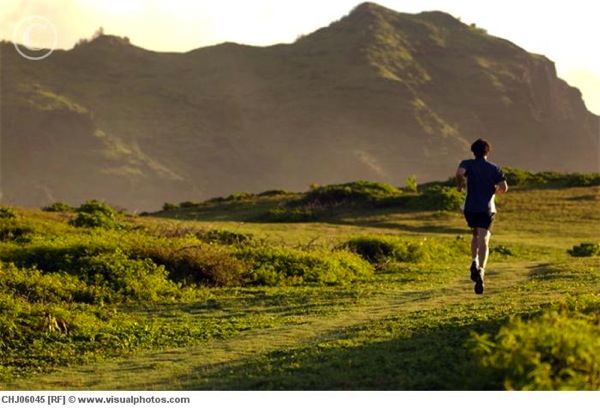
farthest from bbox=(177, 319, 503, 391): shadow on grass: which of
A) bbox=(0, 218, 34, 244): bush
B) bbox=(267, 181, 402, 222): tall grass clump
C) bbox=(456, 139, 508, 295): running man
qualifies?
bbox=(267, 181, 402, 222): tall grass clump

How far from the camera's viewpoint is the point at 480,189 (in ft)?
57.9

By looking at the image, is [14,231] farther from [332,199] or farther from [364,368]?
[332,199]

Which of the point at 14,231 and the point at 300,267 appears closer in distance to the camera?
the point at 300,267

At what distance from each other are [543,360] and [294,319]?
8.52 metres

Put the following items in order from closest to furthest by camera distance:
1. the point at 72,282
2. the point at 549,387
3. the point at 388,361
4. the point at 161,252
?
1. the point at 549,387
2. the point at 388,361
3. the point at 72,282
4. the point at 161,252

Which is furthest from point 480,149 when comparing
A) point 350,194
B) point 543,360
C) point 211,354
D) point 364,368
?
point 350,194

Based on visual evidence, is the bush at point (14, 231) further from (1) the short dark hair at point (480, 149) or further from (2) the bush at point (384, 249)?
(1) the short dark hair at point (480, 149)

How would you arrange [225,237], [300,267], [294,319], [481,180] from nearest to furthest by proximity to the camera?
[481,180], [294,319], [300,267], [225,237]

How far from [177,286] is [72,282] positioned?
255 centimetres

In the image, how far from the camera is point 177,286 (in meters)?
23.9

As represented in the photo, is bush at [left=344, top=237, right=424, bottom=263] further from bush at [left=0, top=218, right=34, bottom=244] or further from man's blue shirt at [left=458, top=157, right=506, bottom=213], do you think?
man's blue shirt at [left=458, top=157, right=506, bottom=213]
